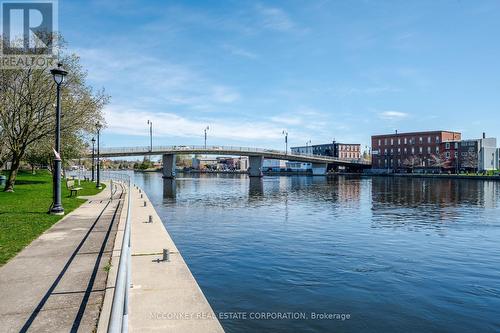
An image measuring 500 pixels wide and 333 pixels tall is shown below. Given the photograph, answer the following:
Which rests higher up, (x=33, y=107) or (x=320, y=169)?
(x=33, y=107)

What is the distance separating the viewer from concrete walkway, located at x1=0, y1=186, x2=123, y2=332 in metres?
6.39

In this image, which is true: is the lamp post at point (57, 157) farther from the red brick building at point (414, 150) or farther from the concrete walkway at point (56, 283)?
the red brick building at point (414, 150)

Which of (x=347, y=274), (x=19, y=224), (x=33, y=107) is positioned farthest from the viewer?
(x=33, y=107)

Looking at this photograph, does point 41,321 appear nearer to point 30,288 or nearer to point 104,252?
point 30,288

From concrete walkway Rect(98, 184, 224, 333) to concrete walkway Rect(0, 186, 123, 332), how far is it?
34 centimetres

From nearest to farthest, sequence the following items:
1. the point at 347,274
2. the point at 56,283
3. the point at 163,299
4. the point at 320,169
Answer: the point at 163,299 → the point at 56,283 → the point at 347,274 → the point at 320,169

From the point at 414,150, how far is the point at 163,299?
459 feet

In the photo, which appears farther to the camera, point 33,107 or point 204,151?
point 204,151

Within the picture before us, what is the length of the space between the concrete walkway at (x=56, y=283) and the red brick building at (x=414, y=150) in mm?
128691

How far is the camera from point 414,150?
441 ft

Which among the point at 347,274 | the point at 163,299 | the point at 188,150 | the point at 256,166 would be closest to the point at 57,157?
the point at 163,299

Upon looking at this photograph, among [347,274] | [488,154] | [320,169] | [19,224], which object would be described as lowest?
[347,274]

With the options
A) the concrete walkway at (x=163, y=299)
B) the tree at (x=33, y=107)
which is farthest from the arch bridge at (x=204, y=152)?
the concrete walkway at (x=163, y=299)

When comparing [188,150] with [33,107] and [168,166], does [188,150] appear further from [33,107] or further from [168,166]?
[33,107]
